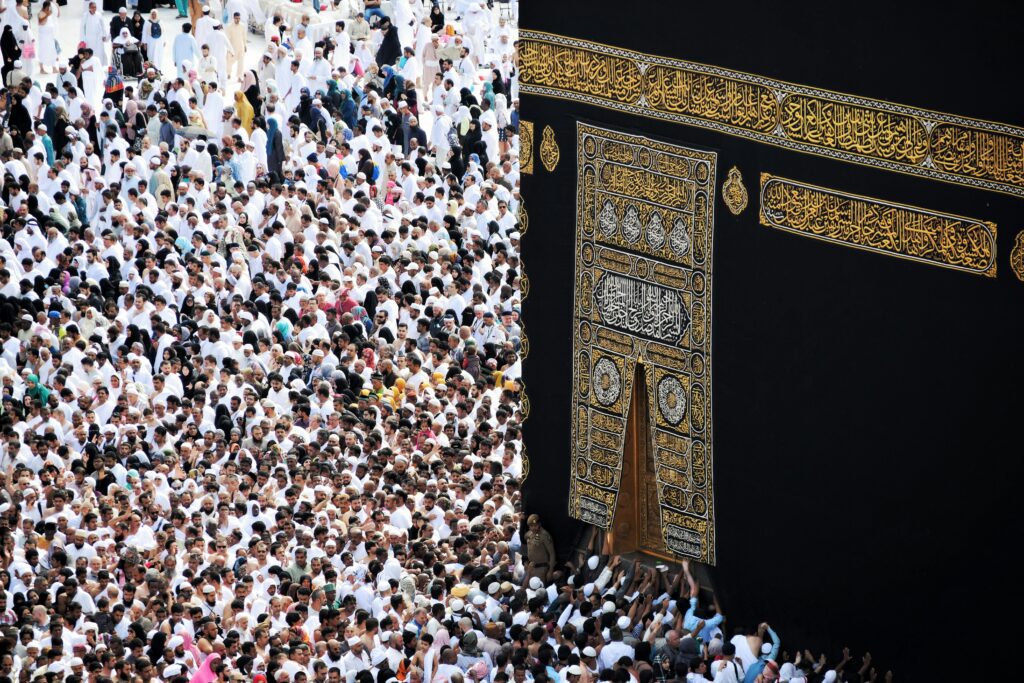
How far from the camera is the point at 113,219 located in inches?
661

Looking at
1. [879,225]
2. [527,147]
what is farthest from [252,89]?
[879,225]

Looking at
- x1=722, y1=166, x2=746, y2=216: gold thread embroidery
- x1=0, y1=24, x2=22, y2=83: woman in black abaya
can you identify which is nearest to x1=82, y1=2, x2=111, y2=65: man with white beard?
x1=0, y1=24, x2=22, y2=83: woman in black abaya

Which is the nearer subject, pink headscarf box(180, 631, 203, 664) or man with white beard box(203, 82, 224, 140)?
pink headscarf box(180, 631, 203, 664)

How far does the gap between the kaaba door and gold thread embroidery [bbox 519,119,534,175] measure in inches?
64.0

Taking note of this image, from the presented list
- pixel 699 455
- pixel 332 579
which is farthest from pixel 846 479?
pixel 332 579

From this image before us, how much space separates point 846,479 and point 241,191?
8237 mm

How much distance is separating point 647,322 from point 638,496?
1.18m

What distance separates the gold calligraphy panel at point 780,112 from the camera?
10.4 m

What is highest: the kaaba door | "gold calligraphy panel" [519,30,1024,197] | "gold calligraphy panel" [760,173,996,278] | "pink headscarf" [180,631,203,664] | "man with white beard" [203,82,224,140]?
"gold calligraphy panel" [519,30,1024,197]

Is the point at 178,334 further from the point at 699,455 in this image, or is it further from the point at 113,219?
the point at 699,455

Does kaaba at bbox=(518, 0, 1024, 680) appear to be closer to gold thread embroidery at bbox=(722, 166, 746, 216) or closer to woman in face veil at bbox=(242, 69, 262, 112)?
gold thread embroidery at bbox=(722, 166, 746, 216)

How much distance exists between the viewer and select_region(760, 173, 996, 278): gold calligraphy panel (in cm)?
1044

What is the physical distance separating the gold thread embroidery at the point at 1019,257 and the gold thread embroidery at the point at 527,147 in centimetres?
364

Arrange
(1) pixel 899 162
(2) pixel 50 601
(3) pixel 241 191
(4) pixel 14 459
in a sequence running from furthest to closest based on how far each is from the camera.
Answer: (3) pixel 241 191 → (4) pixel 14 459 → (2) pixel 50 601 → (1) pixel 899 162
